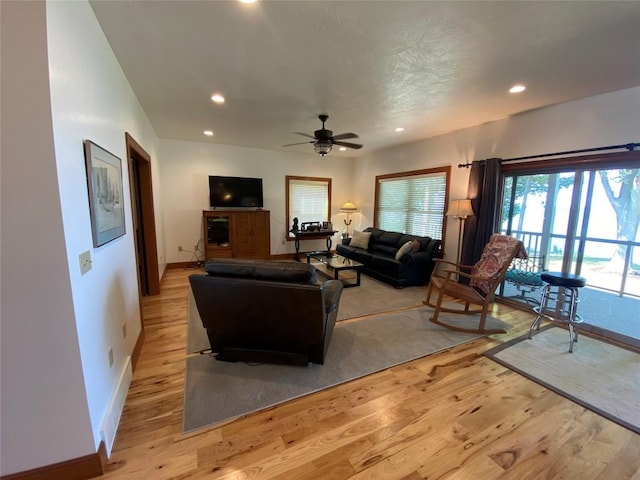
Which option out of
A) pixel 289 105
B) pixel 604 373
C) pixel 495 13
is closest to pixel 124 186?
pixel 289 105

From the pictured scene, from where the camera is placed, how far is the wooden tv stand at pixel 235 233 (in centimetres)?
545

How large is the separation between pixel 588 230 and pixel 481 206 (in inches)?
46.8

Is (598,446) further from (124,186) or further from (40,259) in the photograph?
(124,186)

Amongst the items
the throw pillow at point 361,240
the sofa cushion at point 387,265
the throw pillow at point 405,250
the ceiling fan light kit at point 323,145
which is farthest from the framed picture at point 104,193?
the throw pillow at point 361,240

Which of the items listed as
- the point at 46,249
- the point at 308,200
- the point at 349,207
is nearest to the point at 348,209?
the point at 349,207

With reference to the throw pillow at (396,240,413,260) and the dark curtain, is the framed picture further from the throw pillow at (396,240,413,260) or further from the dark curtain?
the dark curtain

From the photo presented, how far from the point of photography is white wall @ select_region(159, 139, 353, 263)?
17.6 feet

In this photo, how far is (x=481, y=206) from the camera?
396 centimetres

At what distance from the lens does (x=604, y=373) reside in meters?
2.30

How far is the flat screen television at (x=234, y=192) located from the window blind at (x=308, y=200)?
2.98 ft

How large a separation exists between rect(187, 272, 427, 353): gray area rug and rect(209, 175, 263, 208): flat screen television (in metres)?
2.29

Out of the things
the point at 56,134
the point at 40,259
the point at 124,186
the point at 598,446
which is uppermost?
the point at 56,134

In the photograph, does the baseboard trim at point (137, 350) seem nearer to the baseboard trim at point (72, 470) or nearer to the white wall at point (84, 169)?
the white wall at point (84, 169)

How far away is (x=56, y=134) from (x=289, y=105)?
2560 millimetres
